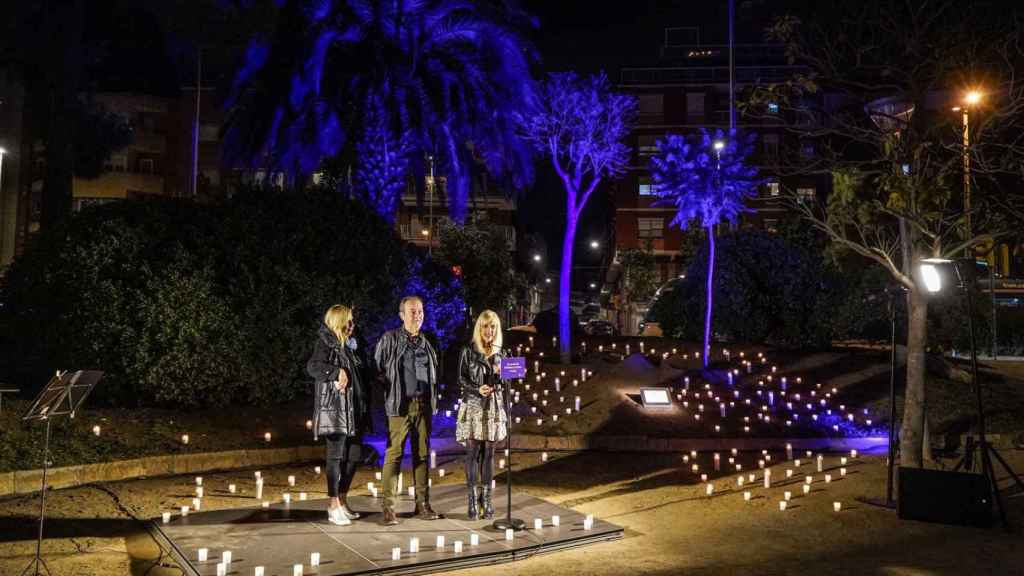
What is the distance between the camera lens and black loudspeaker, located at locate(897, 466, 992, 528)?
8219 millimetres

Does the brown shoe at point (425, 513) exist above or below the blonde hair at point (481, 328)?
below

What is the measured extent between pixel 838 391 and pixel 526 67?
33.5ft

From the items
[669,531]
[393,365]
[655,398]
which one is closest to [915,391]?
[669,531]

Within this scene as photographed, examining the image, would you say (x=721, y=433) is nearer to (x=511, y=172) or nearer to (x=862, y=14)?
(x=862, y=14)

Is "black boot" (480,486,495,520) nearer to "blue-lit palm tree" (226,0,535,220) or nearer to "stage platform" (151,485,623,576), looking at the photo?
"stage platform" (151,485,623,576)

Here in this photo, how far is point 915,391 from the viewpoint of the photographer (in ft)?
34.3

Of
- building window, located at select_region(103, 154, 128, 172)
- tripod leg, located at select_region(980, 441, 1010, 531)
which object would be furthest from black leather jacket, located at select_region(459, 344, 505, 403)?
building window, located at select_region(103, 154, 128, 172)

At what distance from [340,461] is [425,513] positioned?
1.02 meters

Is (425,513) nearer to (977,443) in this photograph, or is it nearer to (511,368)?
(511,368)

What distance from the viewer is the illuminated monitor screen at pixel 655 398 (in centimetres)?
1529

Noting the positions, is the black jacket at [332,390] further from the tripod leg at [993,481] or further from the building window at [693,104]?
the building window at [693,104]

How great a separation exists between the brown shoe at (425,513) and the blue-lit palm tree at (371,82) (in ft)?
33.5

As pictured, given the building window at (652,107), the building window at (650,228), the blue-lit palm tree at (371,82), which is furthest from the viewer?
the building window at (650,228)

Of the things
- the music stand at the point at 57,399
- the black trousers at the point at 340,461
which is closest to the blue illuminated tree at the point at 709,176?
the black trousers at the point at 340,461
